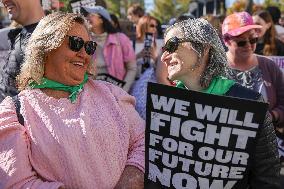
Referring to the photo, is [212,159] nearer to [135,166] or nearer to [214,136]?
[214,136]

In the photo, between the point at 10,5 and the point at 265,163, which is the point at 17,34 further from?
the point at 265,163

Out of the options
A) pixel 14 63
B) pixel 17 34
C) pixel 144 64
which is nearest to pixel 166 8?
pixel 144 64

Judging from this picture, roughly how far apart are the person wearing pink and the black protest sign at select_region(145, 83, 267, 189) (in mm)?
404

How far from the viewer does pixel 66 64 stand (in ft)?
7.54

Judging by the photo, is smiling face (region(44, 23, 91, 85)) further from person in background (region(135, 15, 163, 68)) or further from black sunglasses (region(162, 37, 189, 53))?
person in background (region(135, 15, 163, 68))

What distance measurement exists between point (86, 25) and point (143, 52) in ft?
11.5

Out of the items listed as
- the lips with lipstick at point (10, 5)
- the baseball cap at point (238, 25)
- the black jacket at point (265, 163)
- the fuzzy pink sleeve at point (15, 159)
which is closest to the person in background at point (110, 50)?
the baseball cap at point (238, 25)

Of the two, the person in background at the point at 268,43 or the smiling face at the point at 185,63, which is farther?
the person in background at the point at 268,43

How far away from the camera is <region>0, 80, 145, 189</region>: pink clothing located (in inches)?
82.0

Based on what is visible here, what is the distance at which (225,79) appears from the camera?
2172mm

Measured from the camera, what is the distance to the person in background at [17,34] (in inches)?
116

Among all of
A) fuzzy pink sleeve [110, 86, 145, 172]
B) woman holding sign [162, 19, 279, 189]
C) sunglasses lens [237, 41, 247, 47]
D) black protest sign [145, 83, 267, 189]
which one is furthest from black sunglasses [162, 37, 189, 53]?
sunglasses lens [237, 41, 247, 47]

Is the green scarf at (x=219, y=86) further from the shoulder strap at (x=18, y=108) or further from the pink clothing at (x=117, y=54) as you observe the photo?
the pink clothing at (x=117, y=54)

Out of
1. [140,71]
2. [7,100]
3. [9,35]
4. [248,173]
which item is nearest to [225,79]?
[248,173]
